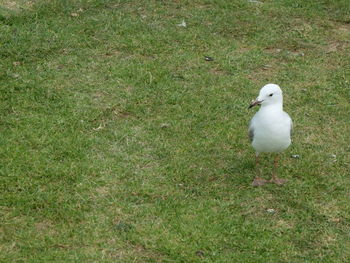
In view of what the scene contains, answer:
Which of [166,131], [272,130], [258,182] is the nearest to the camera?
[272,130]

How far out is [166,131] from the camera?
7688mm

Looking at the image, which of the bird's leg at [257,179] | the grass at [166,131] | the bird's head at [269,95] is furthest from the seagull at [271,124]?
the grass at [166,131]

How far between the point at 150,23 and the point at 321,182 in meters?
4.68

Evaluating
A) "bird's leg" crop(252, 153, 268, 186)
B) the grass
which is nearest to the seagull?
"bird's leg" crop(252, 153, 268, 186)

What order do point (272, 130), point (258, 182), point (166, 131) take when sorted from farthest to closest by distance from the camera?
point (166, 131) → point (258, 182) → point (272, 130)

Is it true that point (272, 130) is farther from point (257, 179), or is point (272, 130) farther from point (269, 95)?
point (257, 179)

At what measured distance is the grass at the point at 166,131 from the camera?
5961 millimetres

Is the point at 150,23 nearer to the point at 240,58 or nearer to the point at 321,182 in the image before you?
the point at 240,58

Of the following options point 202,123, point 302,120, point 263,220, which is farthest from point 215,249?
point 302,120

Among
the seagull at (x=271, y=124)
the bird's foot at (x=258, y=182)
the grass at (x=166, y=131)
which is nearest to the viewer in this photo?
the grass at (x=166, y=131)

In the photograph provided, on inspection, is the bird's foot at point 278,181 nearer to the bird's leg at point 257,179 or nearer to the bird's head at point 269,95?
the bird's leg at point 257,179

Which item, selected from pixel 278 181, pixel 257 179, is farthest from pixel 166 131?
pixel 278 181

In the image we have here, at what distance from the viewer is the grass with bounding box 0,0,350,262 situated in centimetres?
596

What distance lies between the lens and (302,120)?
8.10 metres
